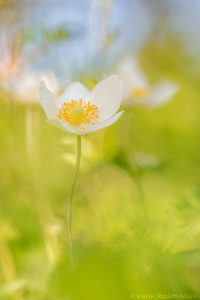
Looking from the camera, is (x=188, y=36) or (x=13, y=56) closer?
(x=13, y=56)

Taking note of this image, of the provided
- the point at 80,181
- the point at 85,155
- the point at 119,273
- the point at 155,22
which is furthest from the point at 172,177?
the point at 155,22

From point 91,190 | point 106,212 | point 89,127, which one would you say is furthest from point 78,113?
point 91,190

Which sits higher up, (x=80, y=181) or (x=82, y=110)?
(x=82, y=110)

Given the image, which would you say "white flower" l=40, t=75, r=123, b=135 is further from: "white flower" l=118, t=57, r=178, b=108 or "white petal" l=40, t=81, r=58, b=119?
"white flower" l=118, t=57, r=178, b=108

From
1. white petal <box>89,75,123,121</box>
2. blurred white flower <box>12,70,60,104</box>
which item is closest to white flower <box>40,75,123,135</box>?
white petal <box>89,75,123,121</box>

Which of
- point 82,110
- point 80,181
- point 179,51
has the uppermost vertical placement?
point 179,51

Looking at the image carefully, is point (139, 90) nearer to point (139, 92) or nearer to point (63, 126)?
point (139, 92)

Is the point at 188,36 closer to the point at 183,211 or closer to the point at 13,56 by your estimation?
the point at 13,56
